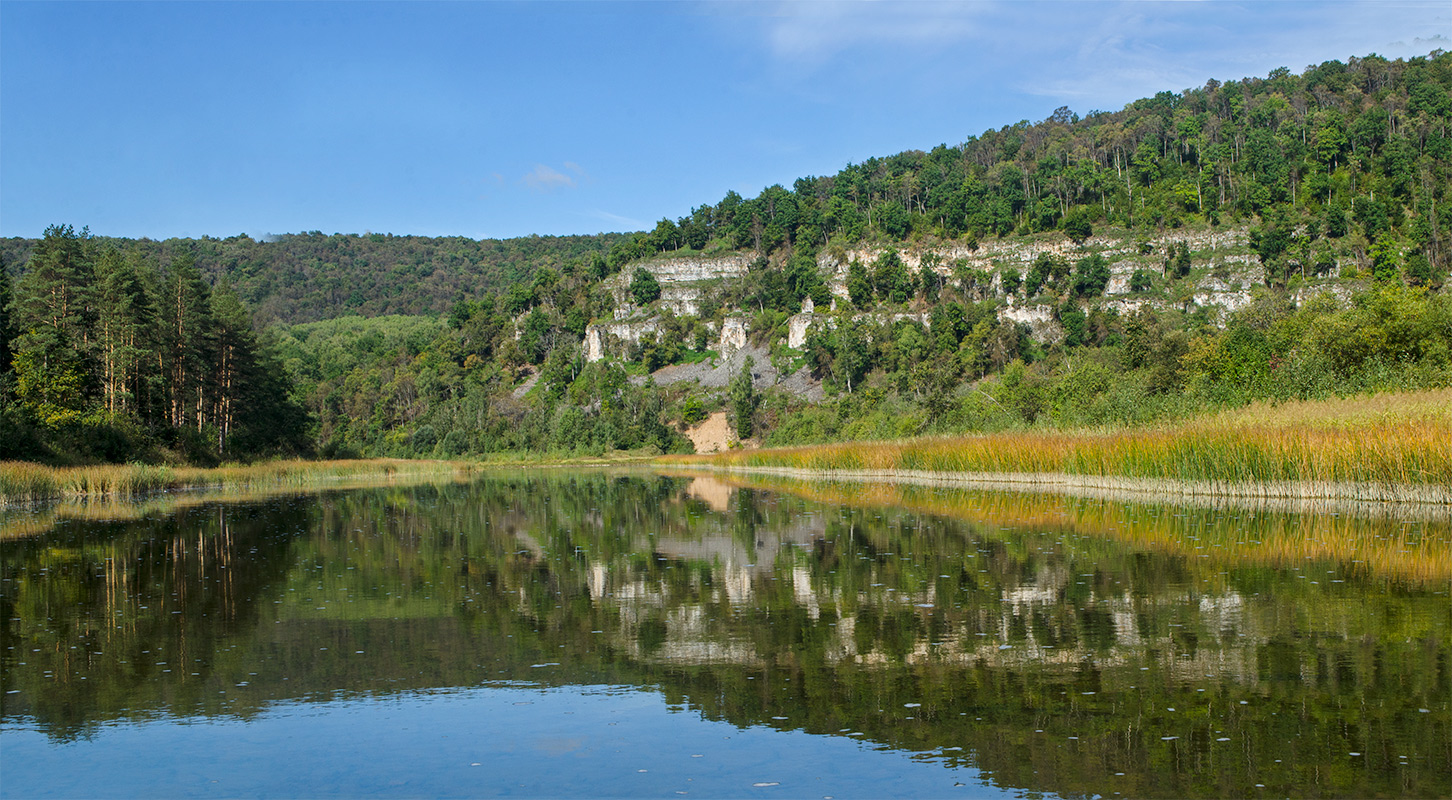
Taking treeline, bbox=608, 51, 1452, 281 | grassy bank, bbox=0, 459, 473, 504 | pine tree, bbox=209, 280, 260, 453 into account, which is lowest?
grassy bank, bbox=0, 459, 473, 504

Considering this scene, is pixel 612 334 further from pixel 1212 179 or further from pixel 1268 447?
pixel 1268 447

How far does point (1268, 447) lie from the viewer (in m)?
23.3

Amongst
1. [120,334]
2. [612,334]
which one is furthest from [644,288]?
[120,334]

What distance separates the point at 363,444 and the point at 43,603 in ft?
444

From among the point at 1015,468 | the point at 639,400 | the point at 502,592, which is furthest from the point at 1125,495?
the point at 639,400

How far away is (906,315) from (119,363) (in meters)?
111

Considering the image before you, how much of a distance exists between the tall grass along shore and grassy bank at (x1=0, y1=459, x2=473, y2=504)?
34130 mm

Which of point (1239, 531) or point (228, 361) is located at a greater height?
point (228, 361)

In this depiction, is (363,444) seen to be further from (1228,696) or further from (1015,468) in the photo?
(1228,696)

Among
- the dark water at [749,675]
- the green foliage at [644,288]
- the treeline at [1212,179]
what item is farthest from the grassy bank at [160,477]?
the treeline at [1212,179]

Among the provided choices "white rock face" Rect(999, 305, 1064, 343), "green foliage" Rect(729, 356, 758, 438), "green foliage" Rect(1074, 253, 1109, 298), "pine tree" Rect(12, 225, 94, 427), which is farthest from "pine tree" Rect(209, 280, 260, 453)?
"green foliage" Rect(1074, 253, 1109, 298)

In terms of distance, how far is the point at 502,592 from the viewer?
13.9 metres

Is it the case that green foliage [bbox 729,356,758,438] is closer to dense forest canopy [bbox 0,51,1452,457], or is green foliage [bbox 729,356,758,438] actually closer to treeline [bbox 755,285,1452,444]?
dense forest canopy [bbox 0,51,1452,457]

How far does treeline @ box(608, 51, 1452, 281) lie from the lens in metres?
136
